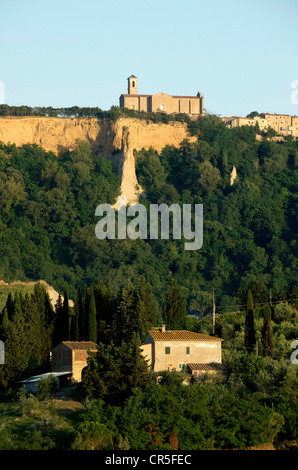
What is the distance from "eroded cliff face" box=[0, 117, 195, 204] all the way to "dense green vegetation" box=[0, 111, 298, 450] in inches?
58.7

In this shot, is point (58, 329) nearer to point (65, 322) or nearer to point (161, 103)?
point (65, 322)

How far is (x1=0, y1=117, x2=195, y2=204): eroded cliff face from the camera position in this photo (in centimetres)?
10031

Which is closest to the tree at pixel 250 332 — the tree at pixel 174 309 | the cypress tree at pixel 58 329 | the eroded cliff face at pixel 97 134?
the tree at pixel 174 309

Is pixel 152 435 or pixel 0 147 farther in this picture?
pixel 0 147

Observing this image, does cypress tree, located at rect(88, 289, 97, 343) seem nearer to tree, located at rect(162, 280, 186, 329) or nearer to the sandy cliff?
tree, located at rect(162, 280, 186, 329)

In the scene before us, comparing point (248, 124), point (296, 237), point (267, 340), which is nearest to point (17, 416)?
point (267, 340)

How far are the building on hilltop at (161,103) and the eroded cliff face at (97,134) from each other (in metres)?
5.07

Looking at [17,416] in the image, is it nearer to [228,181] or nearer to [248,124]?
[228,181]

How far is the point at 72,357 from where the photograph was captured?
45906 millimetres

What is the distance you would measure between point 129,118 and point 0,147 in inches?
523

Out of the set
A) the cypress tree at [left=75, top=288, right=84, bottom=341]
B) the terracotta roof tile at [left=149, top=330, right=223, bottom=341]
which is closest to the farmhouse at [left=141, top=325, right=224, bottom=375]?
the terracotta roof tile at [left=149, top=330, right=223, bottom=341]

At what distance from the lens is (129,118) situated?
101500 millimetres
